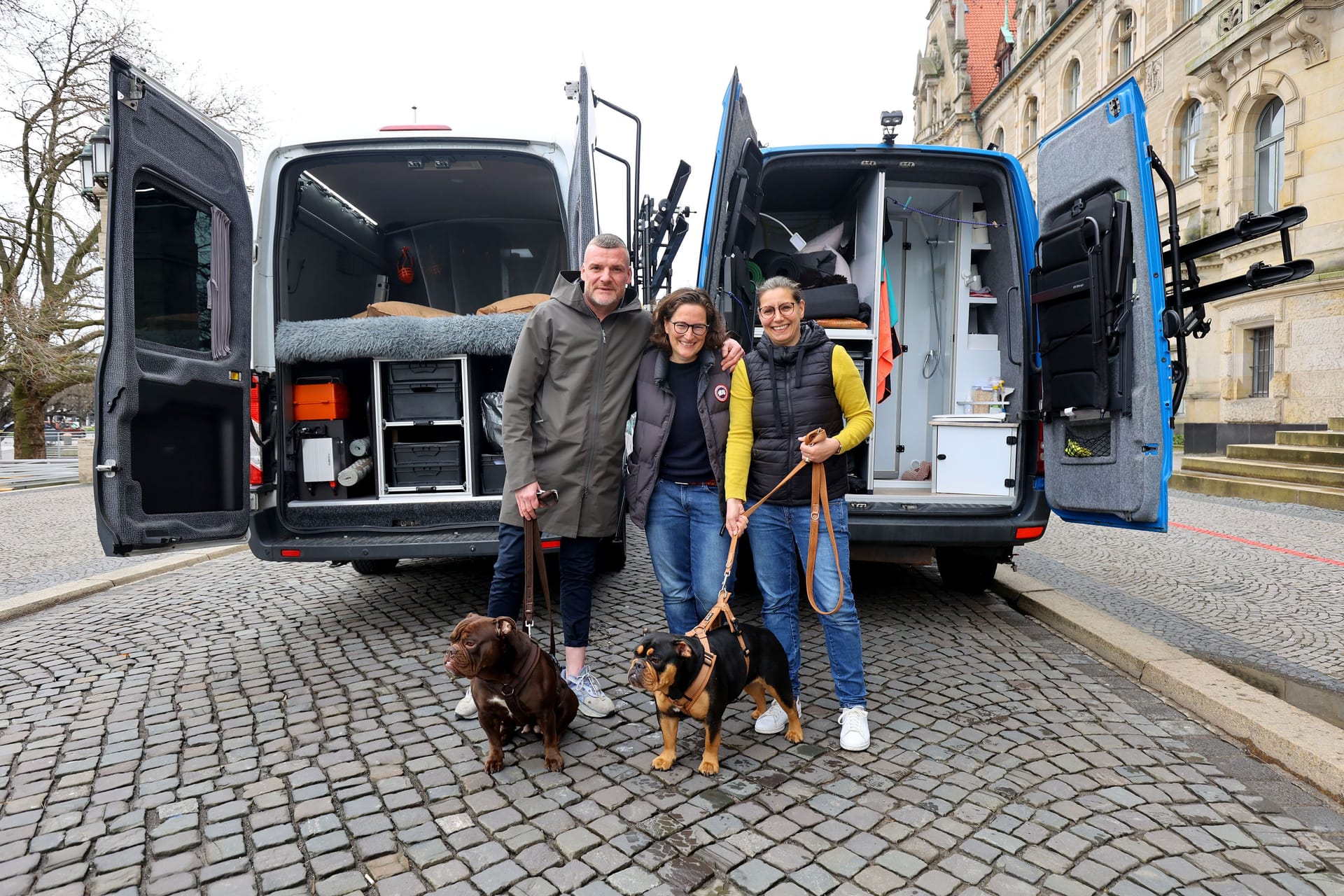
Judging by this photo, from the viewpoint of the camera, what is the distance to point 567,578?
124 inches

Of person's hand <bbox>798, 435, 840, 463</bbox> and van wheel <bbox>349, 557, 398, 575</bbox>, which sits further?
van wheel <bbox>349, 557, 398, 575</bbox>

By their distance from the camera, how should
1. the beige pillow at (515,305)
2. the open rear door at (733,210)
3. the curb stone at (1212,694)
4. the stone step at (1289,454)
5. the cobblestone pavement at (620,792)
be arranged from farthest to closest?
the stone step at (1289,454) < the beige pillow at (515,305) < the open rear door at (733,210) < the curb stone at (1212,694) < the cobblestone pavement at (620,792)

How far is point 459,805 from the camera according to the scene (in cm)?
242

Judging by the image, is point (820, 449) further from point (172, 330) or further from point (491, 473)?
point (172, 330)

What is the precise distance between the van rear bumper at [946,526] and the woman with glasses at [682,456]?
1.33 m

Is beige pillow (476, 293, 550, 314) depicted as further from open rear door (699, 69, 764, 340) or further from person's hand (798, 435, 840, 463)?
person's hand (798, 435, 840, 463)

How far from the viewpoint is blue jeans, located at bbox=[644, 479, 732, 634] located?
2996 mm

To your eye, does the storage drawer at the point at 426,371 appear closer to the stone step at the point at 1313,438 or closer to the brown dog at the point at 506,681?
the brown dog at the point at 506,681

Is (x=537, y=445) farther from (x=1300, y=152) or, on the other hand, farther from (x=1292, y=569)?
(x=1300, y=152)

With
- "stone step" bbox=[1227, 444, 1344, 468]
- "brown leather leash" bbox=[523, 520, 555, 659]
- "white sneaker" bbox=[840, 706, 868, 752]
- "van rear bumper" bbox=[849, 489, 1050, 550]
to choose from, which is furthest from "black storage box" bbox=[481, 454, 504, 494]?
"stone step" bbox=[1227, 444, 1344, 468]

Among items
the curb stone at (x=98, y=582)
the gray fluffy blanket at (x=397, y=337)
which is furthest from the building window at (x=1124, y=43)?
the curb stone at (x=98, y=582)

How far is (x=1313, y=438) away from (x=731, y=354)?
11212mm

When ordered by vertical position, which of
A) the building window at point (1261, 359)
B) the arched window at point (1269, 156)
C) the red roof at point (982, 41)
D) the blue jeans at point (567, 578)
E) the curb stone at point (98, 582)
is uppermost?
the red roof at point (982, 41)

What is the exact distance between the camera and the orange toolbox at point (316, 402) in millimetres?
4508
